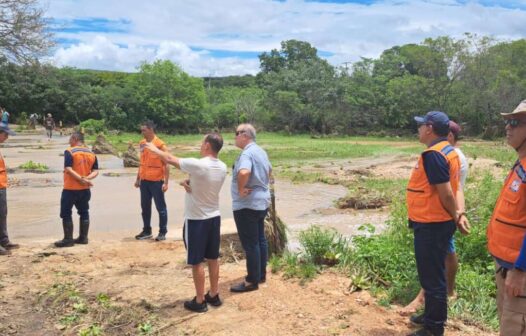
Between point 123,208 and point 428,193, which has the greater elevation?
point 428,193

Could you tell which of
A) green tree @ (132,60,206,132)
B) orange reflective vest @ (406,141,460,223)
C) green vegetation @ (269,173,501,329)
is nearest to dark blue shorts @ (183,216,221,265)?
green vegetation @ (269,173,501,329)

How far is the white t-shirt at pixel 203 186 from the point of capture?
4617 millimetres

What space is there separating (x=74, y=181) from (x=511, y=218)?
6177mm

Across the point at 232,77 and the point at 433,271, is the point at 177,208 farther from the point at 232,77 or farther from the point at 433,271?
the point at 232,77

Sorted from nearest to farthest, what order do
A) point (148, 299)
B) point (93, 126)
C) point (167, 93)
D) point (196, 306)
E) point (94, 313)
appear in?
1. point (196, 306)
2. point (94, 313)
3. point (148, 299)
4. point (93, 126)
5. point (167, 93)

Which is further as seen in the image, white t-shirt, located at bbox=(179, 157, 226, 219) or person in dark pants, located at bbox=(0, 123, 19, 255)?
person in dark pants, located at bbox=(0, 123, 19, 255)

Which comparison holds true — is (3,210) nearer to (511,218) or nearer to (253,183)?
(253,183)

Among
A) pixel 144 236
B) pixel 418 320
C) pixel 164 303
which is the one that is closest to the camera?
pixel 418 320

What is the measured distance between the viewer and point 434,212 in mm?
3939

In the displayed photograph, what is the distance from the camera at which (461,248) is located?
5941mm

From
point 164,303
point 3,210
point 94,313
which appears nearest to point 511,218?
point 164,303

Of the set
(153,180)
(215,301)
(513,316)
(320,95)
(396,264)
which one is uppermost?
(320,95)

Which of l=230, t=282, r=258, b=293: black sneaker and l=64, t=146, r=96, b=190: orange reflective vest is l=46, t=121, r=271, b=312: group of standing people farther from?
l=64, t=146, r=96, b=190: orange reflective vest

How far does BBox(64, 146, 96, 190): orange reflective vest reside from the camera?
7.29 meters
